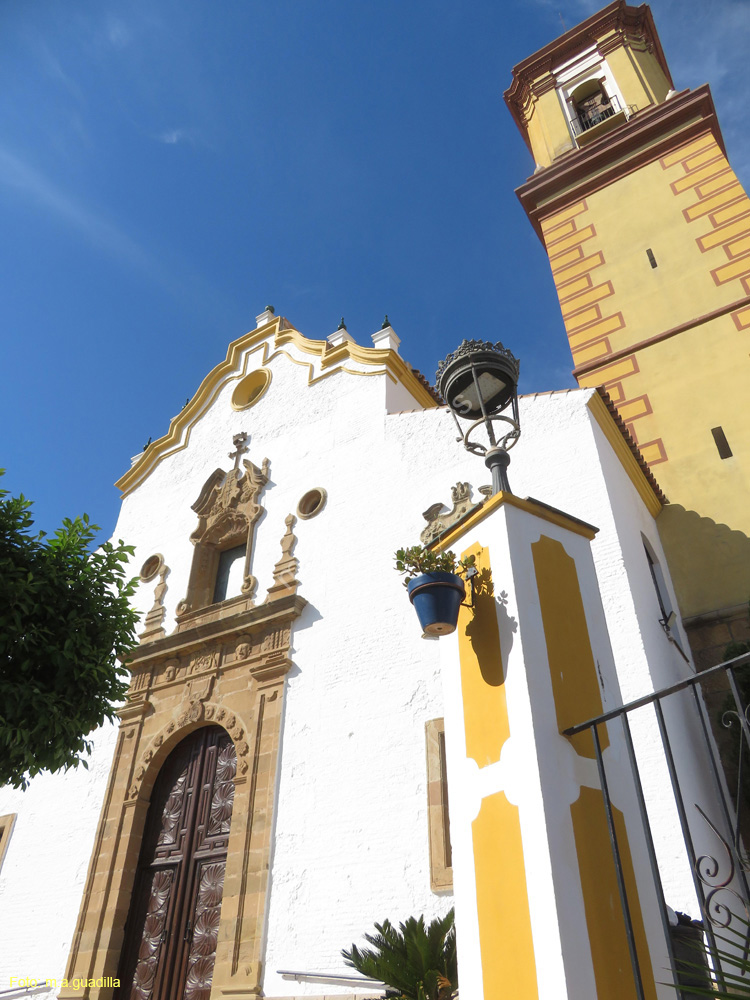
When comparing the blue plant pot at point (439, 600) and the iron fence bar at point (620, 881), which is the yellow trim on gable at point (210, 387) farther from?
the iron fence bar at point (620, 881)

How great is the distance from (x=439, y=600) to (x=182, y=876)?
6.41 metres

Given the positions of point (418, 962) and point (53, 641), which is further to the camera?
point (53, 641)

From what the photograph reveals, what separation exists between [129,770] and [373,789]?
12.6 feet

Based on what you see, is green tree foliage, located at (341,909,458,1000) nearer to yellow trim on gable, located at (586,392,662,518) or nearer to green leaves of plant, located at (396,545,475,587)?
green leaves of plant, located at (396,545,475,587)

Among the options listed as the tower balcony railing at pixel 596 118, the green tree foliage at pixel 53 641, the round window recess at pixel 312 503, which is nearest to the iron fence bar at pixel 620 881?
the green tree foliage at pixel 53 641

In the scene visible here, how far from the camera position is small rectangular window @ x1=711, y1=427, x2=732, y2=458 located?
399 inches

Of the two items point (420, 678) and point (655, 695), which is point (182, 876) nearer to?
point (420, 678)

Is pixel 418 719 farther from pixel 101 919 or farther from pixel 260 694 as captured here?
pixel 101 919

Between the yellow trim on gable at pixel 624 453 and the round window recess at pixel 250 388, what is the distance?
6.14 m

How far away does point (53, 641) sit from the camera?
6441mm

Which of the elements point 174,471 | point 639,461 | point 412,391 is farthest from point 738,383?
point 174,471

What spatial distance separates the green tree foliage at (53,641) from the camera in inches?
239

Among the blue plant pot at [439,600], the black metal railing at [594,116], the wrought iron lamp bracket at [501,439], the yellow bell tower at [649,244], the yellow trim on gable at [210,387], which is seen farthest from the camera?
the black metal railing at [594,116]

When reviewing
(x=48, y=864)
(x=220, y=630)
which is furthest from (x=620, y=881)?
(x=48, y=864)
